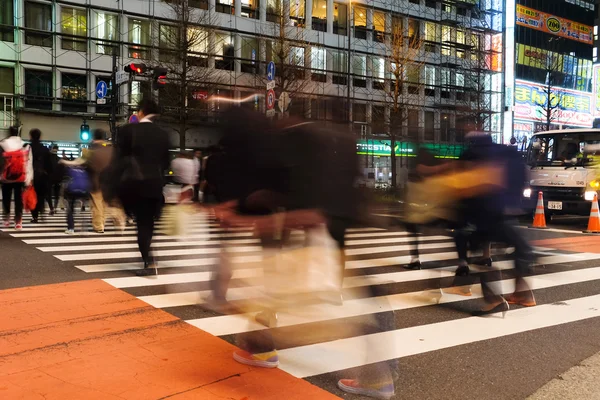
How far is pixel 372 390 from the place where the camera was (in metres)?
3.37

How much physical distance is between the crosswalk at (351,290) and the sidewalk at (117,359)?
0.28 meters

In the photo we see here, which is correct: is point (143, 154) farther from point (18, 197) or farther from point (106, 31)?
point (106, 31)

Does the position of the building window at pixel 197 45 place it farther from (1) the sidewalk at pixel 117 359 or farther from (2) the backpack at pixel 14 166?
(1) the sidewalk at pixel 117 359

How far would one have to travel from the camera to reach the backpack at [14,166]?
10367 millimetres

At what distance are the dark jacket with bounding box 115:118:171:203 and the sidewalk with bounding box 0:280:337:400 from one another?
120 centimetres

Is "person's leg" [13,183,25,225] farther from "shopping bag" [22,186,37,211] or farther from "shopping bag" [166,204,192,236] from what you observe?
"shopping bag" [166,204,192,236]

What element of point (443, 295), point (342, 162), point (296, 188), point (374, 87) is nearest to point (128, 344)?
point (296, 188)

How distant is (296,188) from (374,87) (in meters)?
42.0

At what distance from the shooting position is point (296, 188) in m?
3.27

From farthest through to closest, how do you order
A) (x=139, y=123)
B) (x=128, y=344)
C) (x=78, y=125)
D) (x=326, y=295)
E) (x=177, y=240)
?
(x=78, y=125) → (x=177, y=240) → (x=139, y=123) → (x=128, y=344) → (x=326, y=295)

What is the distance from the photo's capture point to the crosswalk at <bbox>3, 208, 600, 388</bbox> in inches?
152

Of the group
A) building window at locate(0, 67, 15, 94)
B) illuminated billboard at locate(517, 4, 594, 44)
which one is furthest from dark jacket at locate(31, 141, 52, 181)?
illuminated billboard at locate(517, 4, 594, 44)

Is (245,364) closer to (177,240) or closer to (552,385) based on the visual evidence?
(552,385)

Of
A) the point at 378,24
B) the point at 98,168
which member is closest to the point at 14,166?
the point at 98,168
